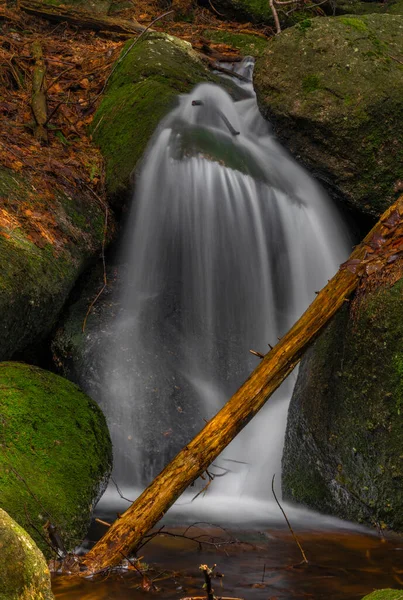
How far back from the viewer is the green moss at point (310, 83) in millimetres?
6344

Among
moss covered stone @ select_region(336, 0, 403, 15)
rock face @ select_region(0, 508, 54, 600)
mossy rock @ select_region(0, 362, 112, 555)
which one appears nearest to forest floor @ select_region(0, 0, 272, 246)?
moss covered stone @ select_region(336, 0, 403, 15)

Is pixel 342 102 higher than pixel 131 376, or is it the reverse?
pixel 342 102

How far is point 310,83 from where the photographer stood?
20.9 ft

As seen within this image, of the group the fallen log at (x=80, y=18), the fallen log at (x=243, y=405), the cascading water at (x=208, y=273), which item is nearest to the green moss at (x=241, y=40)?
the fallen log at (x=80, y=18)

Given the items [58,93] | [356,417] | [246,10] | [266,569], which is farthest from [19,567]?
[246,10]

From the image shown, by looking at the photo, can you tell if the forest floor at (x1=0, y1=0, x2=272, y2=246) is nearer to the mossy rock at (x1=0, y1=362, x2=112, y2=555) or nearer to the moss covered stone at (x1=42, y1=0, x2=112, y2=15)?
the moss covered stone at (x1=42, y1=0, x2=112, y2=15)

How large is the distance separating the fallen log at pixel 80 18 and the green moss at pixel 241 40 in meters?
1.15

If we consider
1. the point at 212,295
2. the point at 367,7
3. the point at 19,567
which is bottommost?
the point at 212,295

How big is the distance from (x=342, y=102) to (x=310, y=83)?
39 cm

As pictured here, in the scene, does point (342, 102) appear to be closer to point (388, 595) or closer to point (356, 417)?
point (356, 417)

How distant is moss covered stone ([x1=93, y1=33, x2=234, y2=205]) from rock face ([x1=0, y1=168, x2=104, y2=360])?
679 millimetres

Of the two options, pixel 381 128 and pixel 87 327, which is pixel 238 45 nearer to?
pixel 381 128

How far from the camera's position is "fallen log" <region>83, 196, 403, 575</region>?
328cm

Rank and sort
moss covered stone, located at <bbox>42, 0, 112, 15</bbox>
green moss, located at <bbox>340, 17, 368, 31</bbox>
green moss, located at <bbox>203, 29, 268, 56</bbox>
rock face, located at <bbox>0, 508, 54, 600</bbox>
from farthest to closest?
moss covered stone, located at <bbox>42, 0, 112, 15</bbox> → green moss, located at <bbox>203, 29, 268, 56</bbox> → green moss, located at <bbox>340, 17, 368, 31</bbox> → rock face, located at <bbox>0, 508, 54, 600</bbox>
